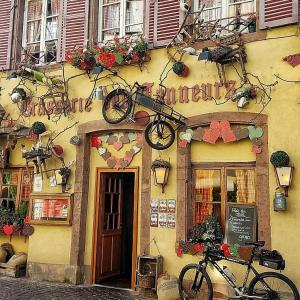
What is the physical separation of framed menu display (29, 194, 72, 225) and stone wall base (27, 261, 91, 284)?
0.88 m

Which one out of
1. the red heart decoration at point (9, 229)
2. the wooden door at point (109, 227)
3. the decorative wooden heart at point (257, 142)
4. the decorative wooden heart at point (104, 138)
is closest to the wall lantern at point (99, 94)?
the decorative wooden heart at point (104, 138)

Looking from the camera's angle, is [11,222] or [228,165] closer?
[228,165]

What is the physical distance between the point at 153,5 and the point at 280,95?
3253mm

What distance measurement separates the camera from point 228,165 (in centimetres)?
760

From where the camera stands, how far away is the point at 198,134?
25.6ft

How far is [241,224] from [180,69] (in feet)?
9.81

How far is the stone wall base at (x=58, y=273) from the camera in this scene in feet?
27.5

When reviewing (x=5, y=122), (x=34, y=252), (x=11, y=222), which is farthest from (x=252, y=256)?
(x=5, y=122)

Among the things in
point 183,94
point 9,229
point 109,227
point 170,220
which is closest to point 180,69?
point 183,94

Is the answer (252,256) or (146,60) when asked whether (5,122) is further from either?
(252,256)

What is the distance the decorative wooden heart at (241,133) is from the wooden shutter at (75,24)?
156 inches

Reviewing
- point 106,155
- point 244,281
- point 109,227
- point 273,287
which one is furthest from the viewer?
point 109,227

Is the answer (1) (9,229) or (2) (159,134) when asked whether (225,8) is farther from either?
(1) (9,229)

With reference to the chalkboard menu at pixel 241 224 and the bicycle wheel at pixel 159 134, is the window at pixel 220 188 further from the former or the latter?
the bicycle wheel at pixel 159 134
